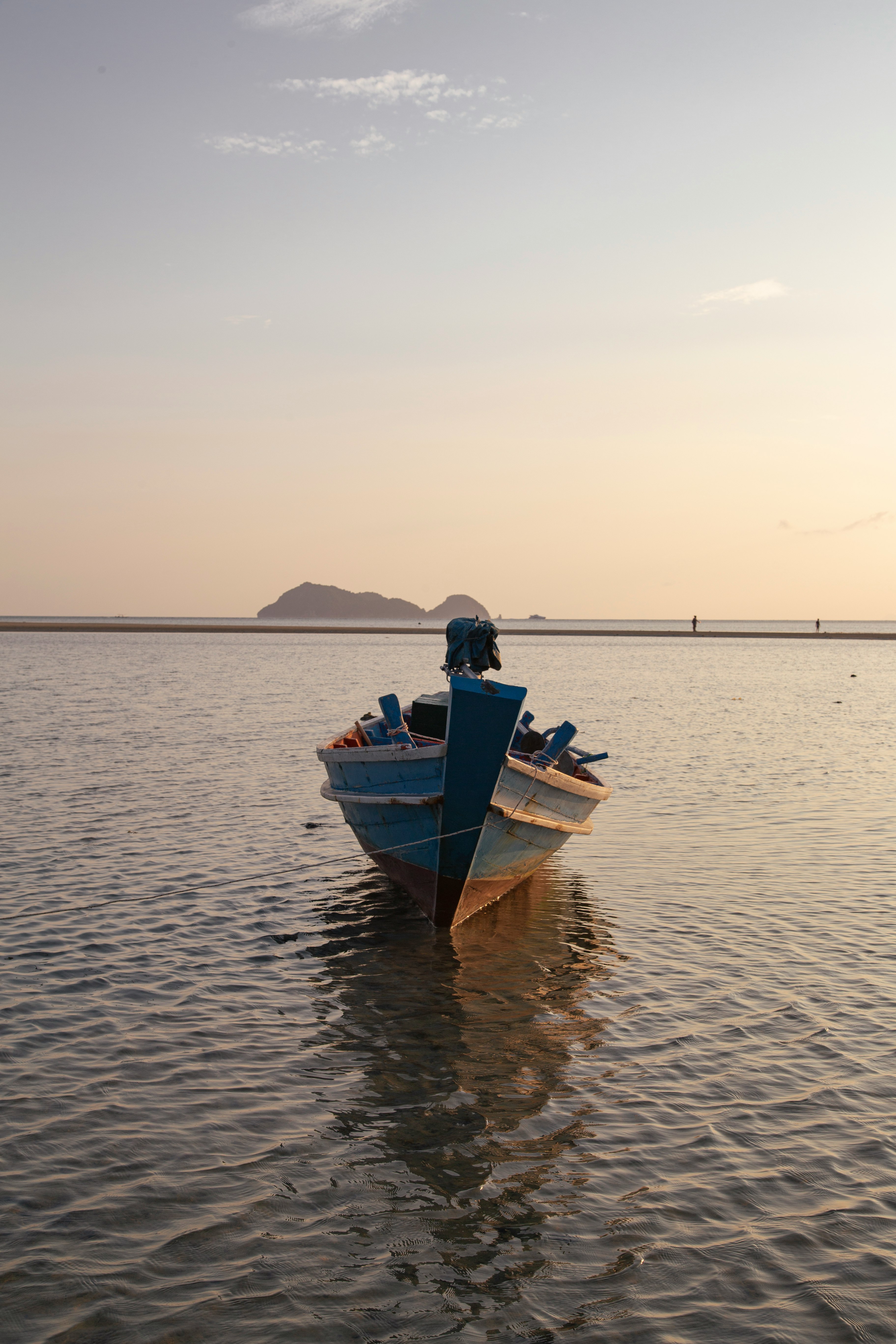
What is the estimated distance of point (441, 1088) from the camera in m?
7.94

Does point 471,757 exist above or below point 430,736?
above

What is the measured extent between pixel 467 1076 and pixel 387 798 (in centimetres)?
508

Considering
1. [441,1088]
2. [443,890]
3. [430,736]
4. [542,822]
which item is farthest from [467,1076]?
[430,736]

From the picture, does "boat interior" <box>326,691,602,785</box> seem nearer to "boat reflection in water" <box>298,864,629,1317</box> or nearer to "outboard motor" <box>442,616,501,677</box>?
"outboard motor" <box>442,616,501,677</box>

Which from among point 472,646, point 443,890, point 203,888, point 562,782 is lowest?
point 203,888

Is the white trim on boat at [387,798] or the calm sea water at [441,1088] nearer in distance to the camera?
the calm sea water at [441,1088]

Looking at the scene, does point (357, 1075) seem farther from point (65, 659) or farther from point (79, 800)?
point (65, 659)

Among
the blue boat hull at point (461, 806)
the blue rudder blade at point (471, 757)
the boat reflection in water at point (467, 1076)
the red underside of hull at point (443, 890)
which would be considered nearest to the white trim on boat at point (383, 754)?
the blue boat hull at point (461, 806)

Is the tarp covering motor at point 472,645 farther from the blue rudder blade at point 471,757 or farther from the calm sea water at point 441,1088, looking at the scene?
the calm sea water at point 441,1088

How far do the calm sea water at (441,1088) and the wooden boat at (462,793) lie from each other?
0.76m

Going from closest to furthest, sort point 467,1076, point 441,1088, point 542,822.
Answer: point 441,1088, point 467,1076, point 542,822

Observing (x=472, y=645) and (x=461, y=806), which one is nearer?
(x=461, y=806)

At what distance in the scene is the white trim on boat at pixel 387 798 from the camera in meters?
12.1

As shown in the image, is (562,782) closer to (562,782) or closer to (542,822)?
(562,782)
